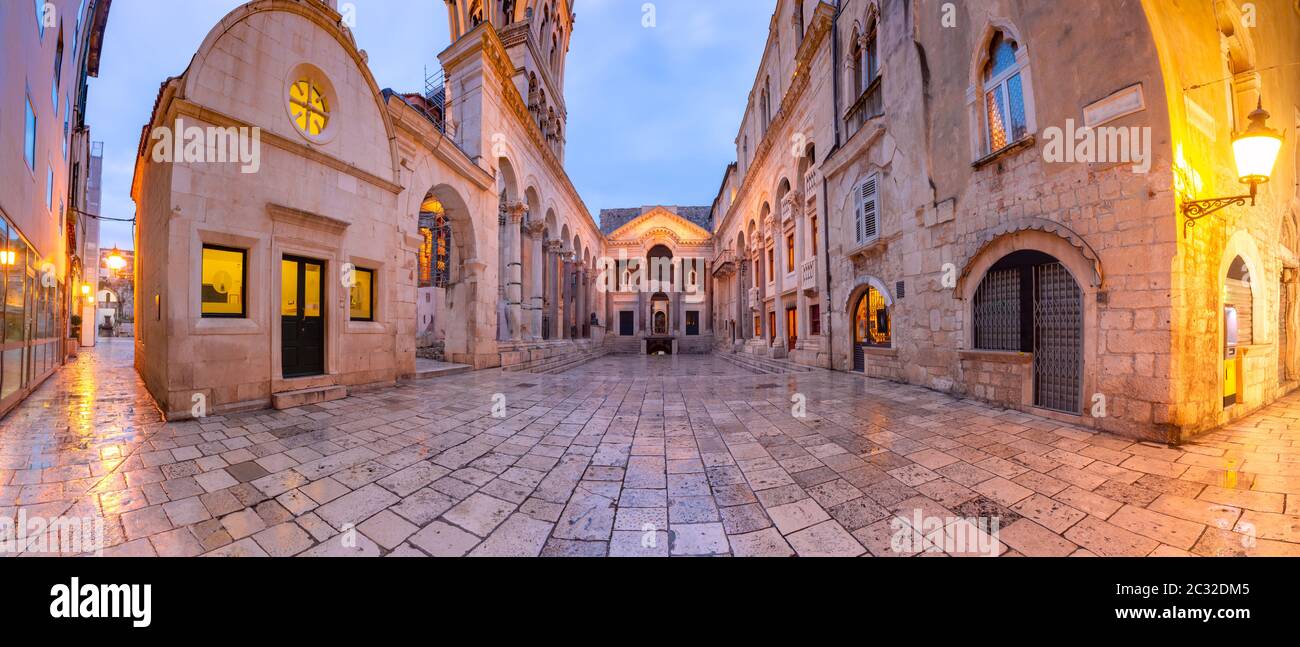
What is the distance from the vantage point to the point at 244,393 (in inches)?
238

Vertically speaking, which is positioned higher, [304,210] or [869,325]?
[304,210]

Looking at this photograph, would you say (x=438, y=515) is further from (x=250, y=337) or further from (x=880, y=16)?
(x=880, y=16)

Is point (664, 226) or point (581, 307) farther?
point (664, 226)

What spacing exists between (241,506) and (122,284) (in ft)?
199

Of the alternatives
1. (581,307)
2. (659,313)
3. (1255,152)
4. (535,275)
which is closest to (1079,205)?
(1255,152)

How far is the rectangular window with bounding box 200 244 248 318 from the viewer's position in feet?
19.6

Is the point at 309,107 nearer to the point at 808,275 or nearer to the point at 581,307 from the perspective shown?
the point at 808,275

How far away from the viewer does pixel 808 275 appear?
1413 cm

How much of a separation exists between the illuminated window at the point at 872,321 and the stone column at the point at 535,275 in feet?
40.0

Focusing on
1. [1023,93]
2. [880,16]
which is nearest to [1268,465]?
[1023,93]

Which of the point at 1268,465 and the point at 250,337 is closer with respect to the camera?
the point at 1268,465

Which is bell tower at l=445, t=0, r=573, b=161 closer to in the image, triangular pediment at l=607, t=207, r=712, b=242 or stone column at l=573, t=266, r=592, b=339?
stone column at l=573, t=266, r=592, b=339

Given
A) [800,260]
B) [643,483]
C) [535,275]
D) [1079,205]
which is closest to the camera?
[643,483]

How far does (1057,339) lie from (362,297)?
41.1ft
